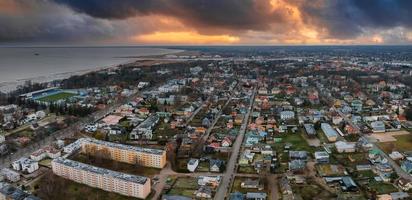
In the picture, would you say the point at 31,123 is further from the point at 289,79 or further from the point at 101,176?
the point at 289,79

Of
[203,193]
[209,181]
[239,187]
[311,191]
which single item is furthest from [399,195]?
[203,193]

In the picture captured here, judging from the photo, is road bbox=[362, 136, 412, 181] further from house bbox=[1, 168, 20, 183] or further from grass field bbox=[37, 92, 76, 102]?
grass field bbox=[37, 92, 76, 102]

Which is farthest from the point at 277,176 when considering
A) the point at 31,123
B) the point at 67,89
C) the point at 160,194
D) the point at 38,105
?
the point at 67,89

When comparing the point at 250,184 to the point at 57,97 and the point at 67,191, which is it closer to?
the point at 67,191

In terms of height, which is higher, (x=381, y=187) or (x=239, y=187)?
(x=381, y=187)

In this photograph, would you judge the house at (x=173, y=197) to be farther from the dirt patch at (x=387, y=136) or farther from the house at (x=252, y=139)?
the dirt patch at (x=387, y=136)

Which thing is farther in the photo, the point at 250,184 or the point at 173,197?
the point at 250,184

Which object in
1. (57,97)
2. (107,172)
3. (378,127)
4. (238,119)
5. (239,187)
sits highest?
(378,127)
